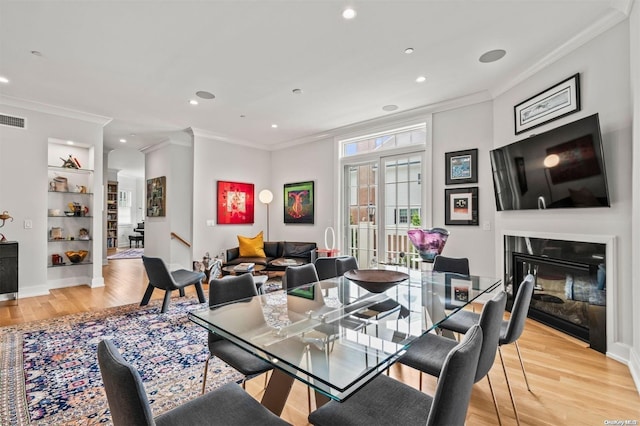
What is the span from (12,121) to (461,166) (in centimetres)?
663

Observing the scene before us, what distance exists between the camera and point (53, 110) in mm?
4703

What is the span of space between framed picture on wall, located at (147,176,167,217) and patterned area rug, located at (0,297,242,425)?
3263 mm

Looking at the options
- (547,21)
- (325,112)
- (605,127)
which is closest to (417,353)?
(605,127)

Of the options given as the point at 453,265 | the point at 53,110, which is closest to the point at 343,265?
the point at 453,265

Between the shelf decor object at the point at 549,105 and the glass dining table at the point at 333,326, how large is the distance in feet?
6.51

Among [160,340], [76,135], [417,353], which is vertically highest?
[76,135]

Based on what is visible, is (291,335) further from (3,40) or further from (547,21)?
(3,40)

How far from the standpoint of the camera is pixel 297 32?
275 centimetres

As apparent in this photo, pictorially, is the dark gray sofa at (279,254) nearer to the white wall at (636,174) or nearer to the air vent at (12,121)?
the air vent at (12,121)

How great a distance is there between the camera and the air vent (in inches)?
171

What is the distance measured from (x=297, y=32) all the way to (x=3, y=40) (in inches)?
111

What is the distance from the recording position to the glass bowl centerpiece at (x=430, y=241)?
3699mm

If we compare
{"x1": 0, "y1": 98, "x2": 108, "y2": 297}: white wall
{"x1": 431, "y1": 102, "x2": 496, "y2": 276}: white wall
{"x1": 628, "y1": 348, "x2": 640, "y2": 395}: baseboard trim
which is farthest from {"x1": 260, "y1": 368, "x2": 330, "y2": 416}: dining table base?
{"x1": 0, "y1": 98, "x2": 108, "y2": 297}: white wall

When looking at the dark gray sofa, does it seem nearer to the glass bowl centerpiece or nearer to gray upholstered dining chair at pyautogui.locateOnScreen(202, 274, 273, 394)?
the glass bowl centerpiece
